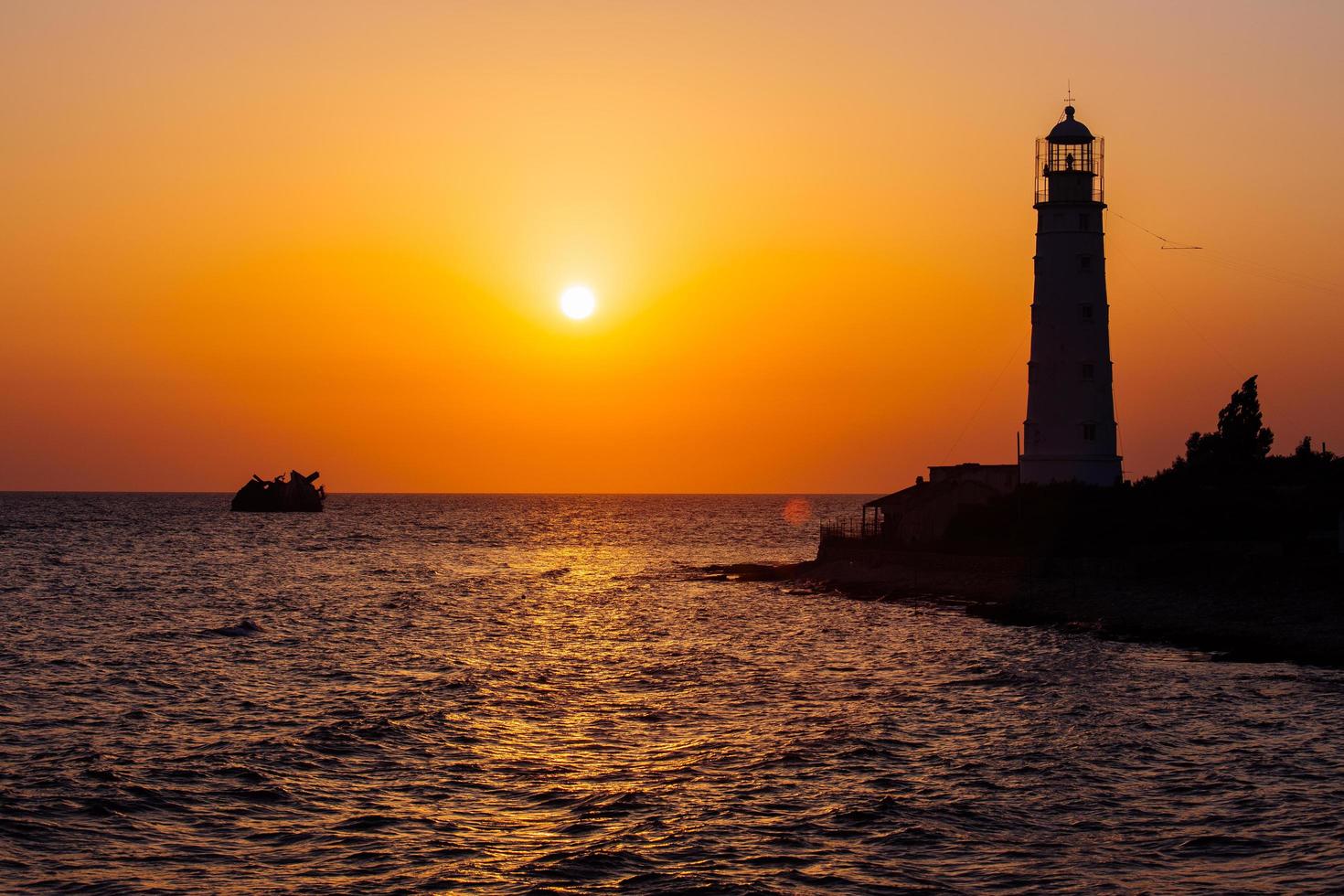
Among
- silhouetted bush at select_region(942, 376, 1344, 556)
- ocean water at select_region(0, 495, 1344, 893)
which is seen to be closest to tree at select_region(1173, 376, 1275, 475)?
silhouetted bush at select_region(942, 376, 1344, 556)

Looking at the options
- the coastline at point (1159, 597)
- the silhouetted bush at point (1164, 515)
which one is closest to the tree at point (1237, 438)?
the silhouetted bush at point (1164, 515)

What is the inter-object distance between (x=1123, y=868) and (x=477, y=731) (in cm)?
1566

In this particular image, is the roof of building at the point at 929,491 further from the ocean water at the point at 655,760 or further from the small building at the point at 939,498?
the ocean water at the point at 655,760

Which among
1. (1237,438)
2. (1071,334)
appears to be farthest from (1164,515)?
(1237,438)

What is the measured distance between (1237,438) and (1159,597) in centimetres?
3352

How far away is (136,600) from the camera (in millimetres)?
65188

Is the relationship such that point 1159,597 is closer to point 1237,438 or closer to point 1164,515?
point 1164,515

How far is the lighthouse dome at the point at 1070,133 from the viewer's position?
217ft

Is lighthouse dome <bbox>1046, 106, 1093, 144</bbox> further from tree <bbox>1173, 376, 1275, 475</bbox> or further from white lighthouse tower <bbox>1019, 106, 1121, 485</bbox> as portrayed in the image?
tree <bbox>1173, 376, 1275, 475</bbox>

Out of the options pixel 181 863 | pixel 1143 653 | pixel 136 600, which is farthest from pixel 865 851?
pixel 136 600

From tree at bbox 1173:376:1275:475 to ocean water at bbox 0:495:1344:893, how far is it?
103 feet

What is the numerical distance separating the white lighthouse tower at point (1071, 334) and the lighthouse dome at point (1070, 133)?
0.07m

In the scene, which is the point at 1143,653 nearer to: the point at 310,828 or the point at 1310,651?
the point at 1310,651

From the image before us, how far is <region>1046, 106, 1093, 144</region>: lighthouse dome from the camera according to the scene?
6625 centimetres
